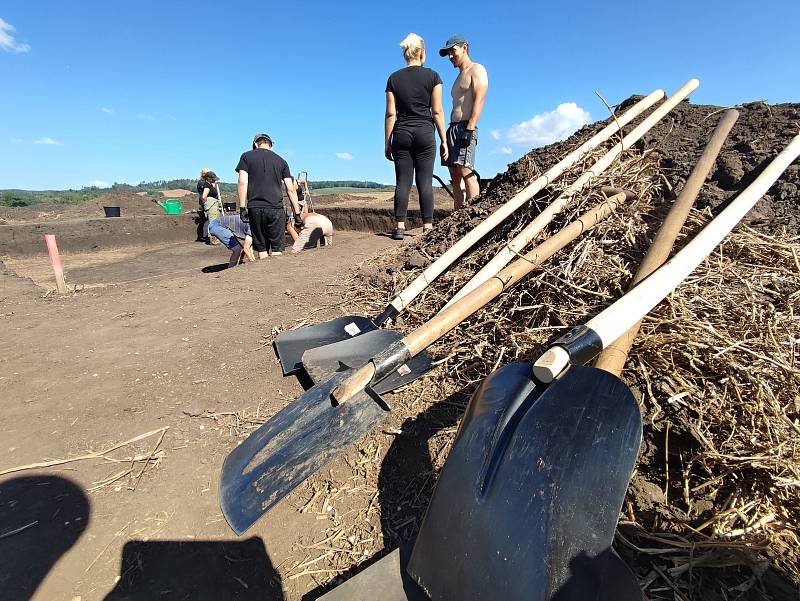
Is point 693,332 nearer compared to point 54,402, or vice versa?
point 693,332

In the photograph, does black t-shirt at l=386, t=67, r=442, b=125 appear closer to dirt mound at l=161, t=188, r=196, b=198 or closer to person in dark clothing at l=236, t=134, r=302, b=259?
person in dark clothing at l=236, t=134, r=302, b=259

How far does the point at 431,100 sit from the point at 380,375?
3.73 m

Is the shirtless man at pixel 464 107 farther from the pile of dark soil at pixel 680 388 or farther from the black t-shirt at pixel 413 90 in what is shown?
the pile of dark soil at pixel 680 388

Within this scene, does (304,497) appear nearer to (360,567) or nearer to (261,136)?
(360,567)

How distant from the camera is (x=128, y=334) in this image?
3.14 m

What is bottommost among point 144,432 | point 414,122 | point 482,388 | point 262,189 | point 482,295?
point 144,432

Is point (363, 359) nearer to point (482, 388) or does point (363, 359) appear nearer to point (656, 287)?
point (482, 388)

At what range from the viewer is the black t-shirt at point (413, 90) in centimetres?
433

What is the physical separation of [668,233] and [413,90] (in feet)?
10.8

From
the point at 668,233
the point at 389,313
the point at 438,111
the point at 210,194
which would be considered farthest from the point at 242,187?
the point at 210,194

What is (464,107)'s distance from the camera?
4.24m

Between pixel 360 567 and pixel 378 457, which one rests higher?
pixel 378 457

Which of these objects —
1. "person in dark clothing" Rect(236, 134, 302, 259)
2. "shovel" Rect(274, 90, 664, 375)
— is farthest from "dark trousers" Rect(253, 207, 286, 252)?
"shovel" Rect(274, 90, 664, 375)

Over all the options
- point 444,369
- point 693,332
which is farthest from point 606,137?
→ point 444,369
